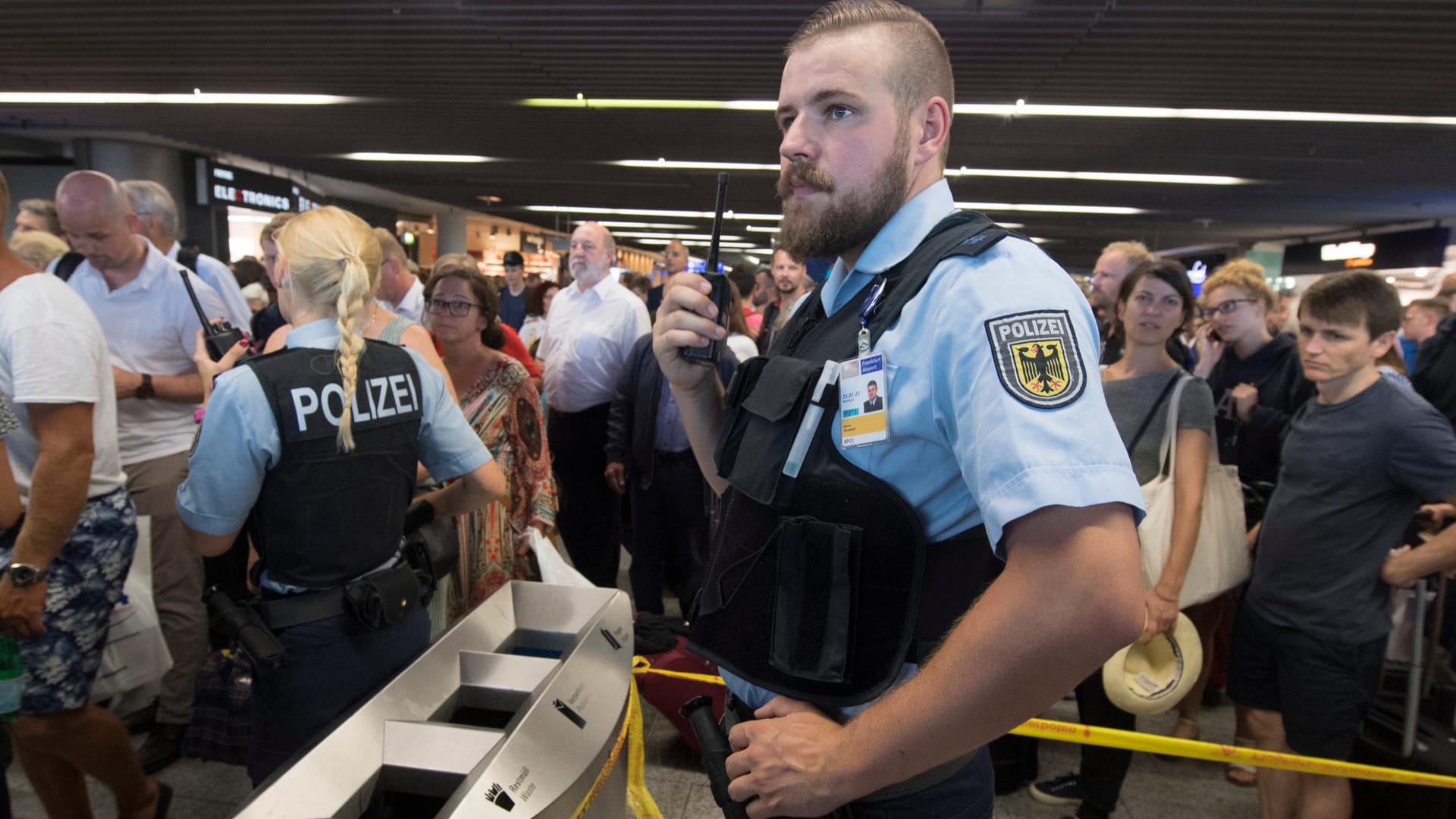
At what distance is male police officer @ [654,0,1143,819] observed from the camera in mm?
720

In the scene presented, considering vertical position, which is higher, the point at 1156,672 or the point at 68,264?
the point at 68,264

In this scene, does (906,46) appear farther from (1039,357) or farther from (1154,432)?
(1154,432)

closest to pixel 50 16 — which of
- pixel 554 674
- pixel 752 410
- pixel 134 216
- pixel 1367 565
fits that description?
pixel 134 216

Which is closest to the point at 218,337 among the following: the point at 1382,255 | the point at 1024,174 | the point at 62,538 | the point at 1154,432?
the point at 62,538

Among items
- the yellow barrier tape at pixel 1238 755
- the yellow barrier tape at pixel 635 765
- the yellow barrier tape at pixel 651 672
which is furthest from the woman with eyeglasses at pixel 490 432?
the yellow barrier tape at pixel 1238 755

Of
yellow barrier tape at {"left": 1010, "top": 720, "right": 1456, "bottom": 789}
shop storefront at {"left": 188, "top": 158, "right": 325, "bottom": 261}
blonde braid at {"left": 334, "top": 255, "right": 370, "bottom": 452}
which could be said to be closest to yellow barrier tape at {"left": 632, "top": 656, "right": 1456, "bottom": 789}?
yellow barrier tape at {"left": 1010, "top": 720, "right": 1456, "bottom": 789}

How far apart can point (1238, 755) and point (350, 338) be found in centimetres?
240

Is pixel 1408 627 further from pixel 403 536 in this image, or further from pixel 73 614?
pixel 73 614

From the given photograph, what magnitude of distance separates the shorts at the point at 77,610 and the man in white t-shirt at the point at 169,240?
1.44 metres

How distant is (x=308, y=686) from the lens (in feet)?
5.44

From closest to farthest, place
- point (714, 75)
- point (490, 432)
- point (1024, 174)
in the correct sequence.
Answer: point (490, 432) < point (714, 75) < point (1024, 174)

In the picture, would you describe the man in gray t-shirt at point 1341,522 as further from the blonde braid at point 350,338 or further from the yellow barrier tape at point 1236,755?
the blonde braid at point 350,338

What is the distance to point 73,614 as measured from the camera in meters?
1.94

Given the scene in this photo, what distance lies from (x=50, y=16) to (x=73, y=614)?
5366mm
